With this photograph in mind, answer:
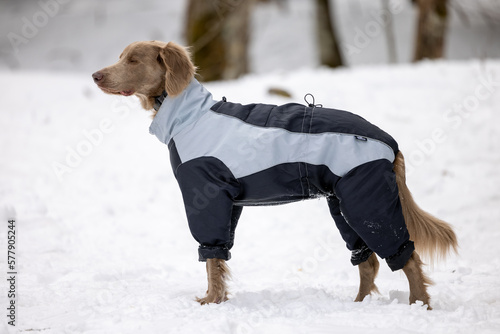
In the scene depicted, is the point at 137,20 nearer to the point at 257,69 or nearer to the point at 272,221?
the point at 257,69

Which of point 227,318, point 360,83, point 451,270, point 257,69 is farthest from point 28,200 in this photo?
point 257,69

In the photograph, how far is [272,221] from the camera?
252 inches

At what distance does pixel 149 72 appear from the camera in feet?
13.1

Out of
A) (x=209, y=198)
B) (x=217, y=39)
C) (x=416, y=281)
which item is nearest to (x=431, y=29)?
(x=217, y=39)

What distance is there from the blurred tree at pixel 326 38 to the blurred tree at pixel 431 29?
2526 mm

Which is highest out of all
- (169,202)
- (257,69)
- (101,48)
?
(101,48)

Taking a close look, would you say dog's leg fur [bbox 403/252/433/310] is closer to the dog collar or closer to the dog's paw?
the dog's paw

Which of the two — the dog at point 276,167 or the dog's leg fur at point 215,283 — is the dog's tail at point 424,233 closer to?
the dog at point 276,167

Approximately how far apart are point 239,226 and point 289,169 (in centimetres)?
275

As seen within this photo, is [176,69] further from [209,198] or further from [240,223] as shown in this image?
[240,223]

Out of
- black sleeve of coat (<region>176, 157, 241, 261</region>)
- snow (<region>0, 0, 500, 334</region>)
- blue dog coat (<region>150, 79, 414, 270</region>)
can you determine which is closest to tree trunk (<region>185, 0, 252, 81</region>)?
snow (<region>0, 0, 500, 334</region>)

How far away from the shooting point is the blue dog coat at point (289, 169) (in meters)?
3.60

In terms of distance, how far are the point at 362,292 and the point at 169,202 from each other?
10.8 ft

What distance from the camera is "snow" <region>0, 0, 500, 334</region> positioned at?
11.4ft
